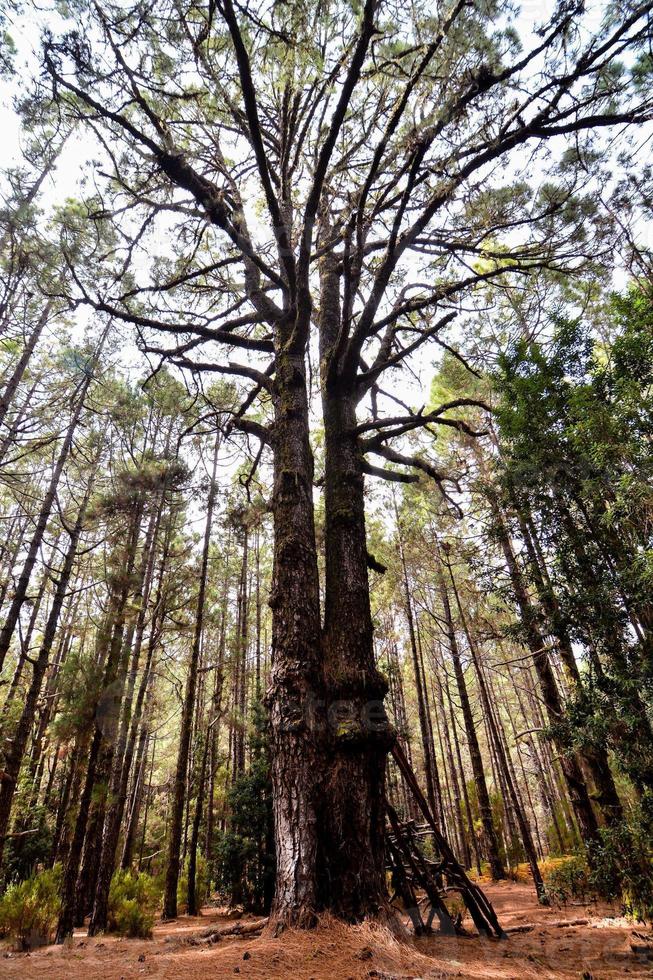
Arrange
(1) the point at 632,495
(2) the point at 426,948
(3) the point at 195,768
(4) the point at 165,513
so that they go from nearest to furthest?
(2) the point at 426,948
(1) the point at 632,495
(4) the point at 165,513
(3) the point at 195,768

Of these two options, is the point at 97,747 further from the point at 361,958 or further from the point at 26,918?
the point at 361,958

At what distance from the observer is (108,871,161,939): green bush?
6.05 metres

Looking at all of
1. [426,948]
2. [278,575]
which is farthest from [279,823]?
[426,948]

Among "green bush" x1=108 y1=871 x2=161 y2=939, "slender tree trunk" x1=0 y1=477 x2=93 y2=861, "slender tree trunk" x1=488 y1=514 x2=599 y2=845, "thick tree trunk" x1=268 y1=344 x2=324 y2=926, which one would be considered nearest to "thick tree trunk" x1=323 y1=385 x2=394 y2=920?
"thick tree trunk" x1=268 y1=344 x2=324 y2=926

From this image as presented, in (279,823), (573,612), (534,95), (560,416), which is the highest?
(534,95)

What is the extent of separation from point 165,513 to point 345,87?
8667 mm

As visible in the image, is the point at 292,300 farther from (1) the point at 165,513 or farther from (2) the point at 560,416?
(1) the point at 165,513

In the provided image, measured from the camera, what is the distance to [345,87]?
2.85m

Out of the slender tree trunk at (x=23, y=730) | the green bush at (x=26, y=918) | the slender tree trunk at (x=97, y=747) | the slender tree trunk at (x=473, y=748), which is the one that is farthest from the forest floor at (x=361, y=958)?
the slender tree trunk at (x=473, y=748)

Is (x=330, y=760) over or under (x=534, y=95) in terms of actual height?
under

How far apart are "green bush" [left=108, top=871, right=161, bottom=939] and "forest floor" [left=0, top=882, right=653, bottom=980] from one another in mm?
1294

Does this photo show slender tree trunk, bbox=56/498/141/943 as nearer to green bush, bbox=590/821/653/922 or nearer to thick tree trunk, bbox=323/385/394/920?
thick tree trunk, bbox=323/385/394/920

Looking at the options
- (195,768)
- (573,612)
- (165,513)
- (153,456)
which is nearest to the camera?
(573,612)

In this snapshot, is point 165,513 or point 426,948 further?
point 165,513
